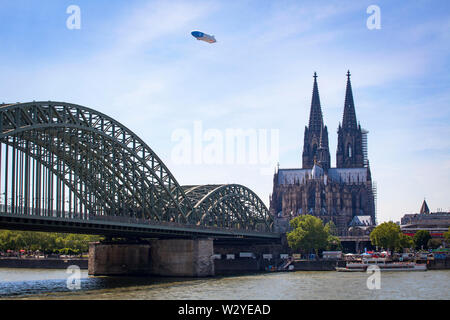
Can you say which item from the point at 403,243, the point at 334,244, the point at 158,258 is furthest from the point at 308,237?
the point at 158,258

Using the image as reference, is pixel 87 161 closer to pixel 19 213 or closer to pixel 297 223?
pixel 19 213

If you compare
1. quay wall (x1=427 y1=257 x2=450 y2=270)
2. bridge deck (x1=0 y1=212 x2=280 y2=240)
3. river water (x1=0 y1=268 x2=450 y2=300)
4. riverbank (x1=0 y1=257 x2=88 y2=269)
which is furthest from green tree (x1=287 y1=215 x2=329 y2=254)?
river water (x1=0 y1=268 x2=450 y2=300)

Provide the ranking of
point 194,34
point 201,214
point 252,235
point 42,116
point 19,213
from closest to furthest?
point 19,213 < point 42,116 < point 194,34 < point 201,214 < point 252,235

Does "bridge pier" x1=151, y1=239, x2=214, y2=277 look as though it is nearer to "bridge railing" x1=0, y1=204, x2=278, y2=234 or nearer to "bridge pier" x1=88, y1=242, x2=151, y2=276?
"bridge pier" x1=88, y1=242, x2=151, y2=276

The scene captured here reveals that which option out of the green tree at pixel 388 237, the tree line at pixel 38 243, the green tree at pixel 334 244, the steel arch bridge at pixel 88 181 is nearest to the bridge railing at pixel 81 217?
the steel arch bridge at pixel 88 181

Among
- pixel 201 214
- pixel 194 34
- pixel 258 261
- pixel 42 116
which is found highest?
pixel 194 34
